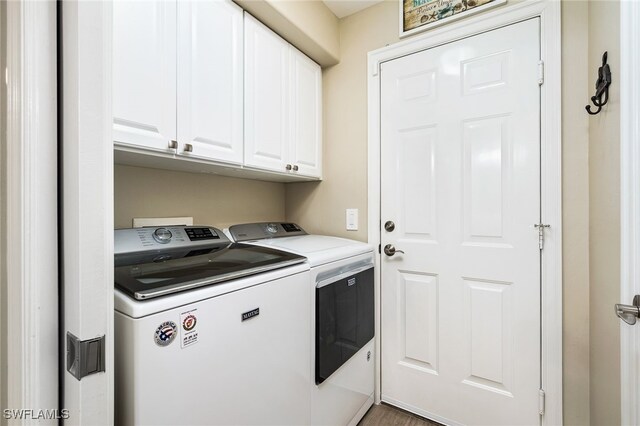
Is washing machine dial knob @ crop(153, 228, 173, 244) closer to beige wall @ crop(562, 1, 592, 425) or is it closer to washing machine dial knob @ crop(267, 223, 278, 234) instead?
washing machine dial knob @ crop(267, 223, 278, 234)

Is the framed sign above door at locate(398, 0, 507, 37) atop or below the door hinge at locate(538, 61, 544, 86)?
above

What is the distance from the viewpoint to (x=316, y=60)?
1.99 meters

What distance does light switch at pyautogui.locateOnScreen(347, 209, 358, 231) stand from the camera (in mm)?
1931

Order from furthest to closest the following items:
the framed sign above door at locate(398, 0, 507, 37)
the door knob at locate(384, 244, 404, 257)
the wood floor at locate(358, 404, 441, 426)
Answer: the door knob at locate(384, 244, 404, 257) → the wood floor at locate(358, 404, 441, 426) → the framed sign above door at locate(398, 0, 507, 37)

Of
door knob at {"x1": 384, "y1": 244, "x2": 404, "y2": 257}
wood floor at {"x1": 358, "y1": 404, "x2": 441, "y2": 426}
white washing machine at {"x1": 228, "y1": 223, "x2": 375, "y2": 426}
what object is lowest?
wood floor at {"x1": 358, "y1": 404, "x2": 441, "y2": 426}

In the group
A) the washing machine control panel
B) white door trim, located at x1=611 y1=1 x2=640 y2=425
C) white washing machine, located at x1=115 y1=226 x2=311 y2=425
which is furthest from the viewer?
the washing machine control panel

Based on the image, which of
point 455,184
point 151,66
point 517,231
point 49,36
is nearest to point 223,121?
point 151,66

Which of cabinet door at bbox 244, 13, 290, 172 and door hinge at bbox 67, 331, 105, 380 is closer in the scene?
door hinge at bbox 67, 331, 105, 380

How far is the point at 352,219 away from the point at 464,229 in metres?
0.69

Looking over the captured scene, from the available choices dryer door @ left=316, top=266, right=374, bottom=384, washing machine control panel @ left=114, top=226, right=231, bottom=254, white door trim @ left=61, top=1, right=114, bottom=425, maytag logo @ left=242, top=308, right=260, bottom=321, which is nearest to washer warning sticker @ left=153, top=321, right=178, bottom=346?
white door trim @ left=61, top=1, right=114, bottom=425

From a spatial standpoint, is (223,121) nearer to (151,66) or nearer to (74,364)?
(151,66)

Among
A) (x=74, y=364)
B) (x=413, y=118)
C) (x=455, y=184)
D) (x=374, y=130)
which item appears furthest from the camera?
(x=374, y=130)

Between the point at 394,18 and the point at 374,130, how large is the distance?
0.70m

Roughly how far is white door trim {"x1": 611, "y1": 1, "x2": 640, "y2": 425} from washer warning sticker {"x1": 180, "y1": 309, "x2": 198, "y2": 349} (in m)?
1.28
